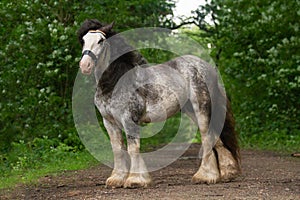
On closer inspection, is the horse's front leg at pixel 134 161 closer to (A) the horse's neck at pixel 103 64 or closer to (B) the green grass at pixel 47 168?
(A) the horse's neck at pixel 103 64

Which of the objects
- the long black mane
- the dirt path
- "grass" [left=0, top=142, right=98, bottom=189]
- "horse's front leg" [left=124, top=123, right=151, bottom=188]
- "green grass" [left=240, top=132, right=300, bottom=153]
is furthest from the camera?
"green grass" [left=240, top=132, right=300, bottom=153]

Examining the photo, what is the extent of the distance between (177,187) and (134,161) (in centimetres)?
66

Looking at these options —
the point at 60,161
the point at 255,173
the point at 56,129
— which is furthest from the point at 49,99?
the point at 255,173

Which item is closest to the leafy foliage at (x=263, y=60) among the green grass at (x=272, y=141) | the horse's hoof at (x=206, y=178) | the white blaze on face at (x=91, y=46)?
the green grass at (x=272, y=141)

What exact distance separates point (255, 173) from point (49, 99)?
528cm

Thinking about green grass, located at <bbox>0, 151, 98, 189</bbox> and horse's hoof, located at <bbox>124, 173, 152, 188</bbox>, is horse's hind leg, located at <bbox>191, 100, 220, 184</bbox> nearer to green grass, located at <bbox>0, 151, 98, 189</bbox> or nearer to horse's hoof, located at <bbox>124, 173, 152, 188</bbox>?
horse's hoof, located at <bbox>124, 173, 152, 188</bbox>

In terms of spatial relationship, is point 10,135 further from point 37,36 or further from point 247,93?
point 247,93

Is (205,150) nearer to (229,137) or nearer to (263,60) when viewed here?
(229,137)

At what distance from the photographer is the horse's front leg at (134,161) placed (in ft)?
23.4

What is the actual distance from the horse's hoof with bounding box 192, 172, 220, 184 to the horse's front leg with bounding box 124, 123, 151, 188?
30.1 inches

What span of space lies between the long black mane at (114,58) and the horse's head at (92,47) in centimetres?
5

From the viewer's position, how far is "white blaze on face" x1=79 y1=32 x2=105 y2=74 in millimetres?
6898

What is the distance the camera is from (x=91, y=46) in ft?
23.0

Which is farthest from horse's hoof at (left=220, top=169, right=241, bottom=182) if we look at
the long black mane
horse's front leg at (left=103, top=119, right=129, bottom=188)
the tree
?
the tree
